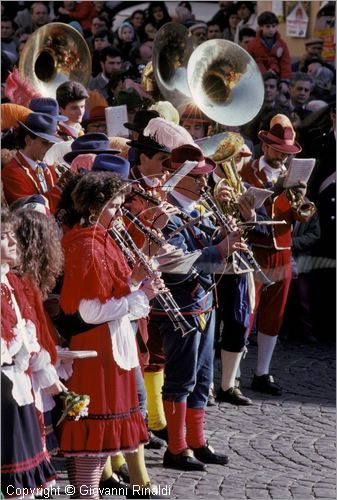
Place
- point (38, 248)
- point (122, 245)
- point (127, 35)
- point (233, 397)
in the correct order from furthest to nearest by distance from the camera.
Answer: point (127, 35), point (233, 397), point (122, 245), point (38, 248)

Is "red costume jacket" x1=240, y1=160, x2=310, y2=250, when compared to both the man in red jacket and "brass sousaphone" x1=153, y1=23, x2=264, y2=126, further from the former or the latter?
the man in red jacket

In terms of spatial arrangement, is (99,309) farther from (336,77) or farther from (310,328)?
(336,77)

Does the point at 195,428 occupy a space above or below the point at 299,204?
below

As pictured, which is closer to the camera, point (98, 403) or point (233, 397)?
point (98, 403)

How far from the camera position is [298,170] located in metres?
8.77

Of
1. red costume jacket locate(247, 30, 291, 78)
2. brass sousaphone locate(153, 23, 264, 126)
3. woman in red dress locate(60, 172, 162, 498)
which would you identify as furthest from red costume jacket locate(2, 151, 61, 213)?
red costume jacket locate(247, 30, 291, 78)

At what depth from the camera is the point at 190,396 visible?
284 inches

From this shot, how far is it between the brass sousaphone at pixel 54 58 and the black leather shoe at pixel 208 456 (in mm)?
3653

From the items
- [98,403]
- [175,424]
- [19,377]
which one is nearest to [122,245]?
[98,403]

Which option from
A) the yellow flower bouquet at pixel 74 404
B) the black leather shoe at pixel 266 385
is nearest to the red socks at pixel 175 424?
the yellow flower bouquet at pixel 74 404

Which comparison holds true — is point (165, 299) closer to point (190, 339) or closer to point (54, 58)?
point (190, 339)

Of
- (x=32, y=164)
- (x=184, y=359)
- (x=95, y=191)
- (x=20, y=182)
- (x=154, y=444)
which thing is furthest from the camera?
(x=154, y=444)

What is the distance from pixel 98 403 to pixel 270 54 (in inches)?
364

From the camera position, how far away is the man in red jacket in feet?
23.5
